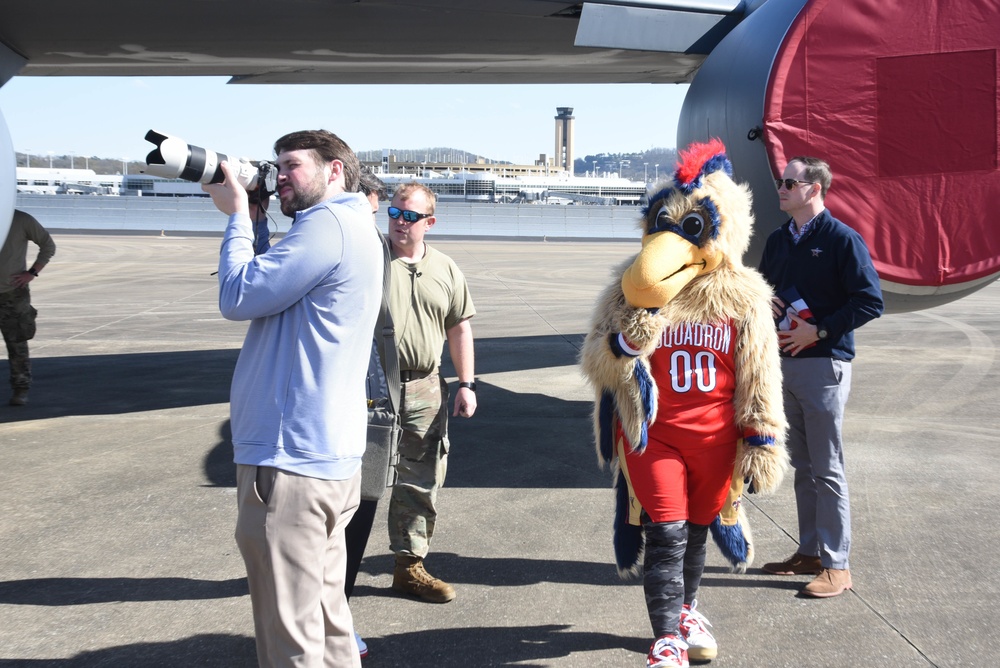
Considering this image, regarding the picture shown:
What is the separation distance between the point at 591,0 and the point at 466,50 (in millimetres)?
2073

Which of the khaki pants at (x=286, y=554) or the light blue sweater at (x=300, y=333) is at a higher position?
the light blue sweater at (x=300, y=333)

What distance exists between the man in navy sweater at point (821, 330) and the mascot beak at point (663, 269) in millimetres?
910

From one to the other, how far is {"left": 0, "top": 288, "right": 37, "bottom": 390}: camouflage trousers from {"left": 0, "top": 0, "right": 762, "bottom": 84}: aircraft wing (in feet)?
6.13

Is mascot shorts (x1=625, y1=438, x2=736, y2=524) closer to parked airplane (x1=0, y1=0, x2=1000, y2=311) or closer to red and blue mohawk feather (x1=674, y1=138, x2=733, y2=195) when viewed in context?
red and blue mohawk feather (x1=674, y1=138, x2=733, y2=195)

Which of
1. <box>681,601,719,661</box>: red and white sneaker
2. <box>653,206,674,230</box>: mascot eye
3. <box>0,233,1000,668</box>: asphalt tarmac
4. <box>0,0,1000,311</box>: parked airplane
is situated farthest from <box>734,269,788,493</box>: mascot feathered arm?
<box>0,0,1000,311</box>: parked airplane

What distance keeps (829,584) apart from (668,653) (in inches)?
47.0

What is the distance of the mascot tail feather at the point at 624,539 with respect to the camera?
3.57m

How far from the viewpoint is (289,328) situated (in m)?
2.48

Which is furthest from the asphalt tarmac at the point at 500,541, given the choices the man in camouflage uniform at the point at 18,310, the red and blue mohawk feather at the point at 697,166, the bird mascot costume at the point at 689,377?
the red and blue mohawk feather at the point at 697,166

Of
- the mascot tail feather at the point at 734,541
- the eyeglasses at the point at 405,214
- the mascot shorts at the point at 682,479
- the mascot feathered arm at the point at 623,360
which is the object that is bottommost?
the mascot tail feather at the point at 734,541

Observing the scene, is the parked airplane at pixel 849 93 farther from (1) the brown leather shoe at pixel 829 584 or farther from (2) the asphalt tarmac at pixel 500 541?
(1) the brown leather shoe at pixel 829 584

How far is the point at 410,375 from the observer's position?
12.8ft

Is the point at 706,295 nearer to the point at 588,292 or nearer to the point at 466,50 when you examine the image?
the point at 466,50

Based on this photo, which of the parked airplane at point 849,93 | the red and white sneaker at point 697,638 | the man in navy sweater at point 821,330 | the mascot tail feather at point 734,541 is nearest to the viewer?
→ the red and white sneaker at point 697,638
